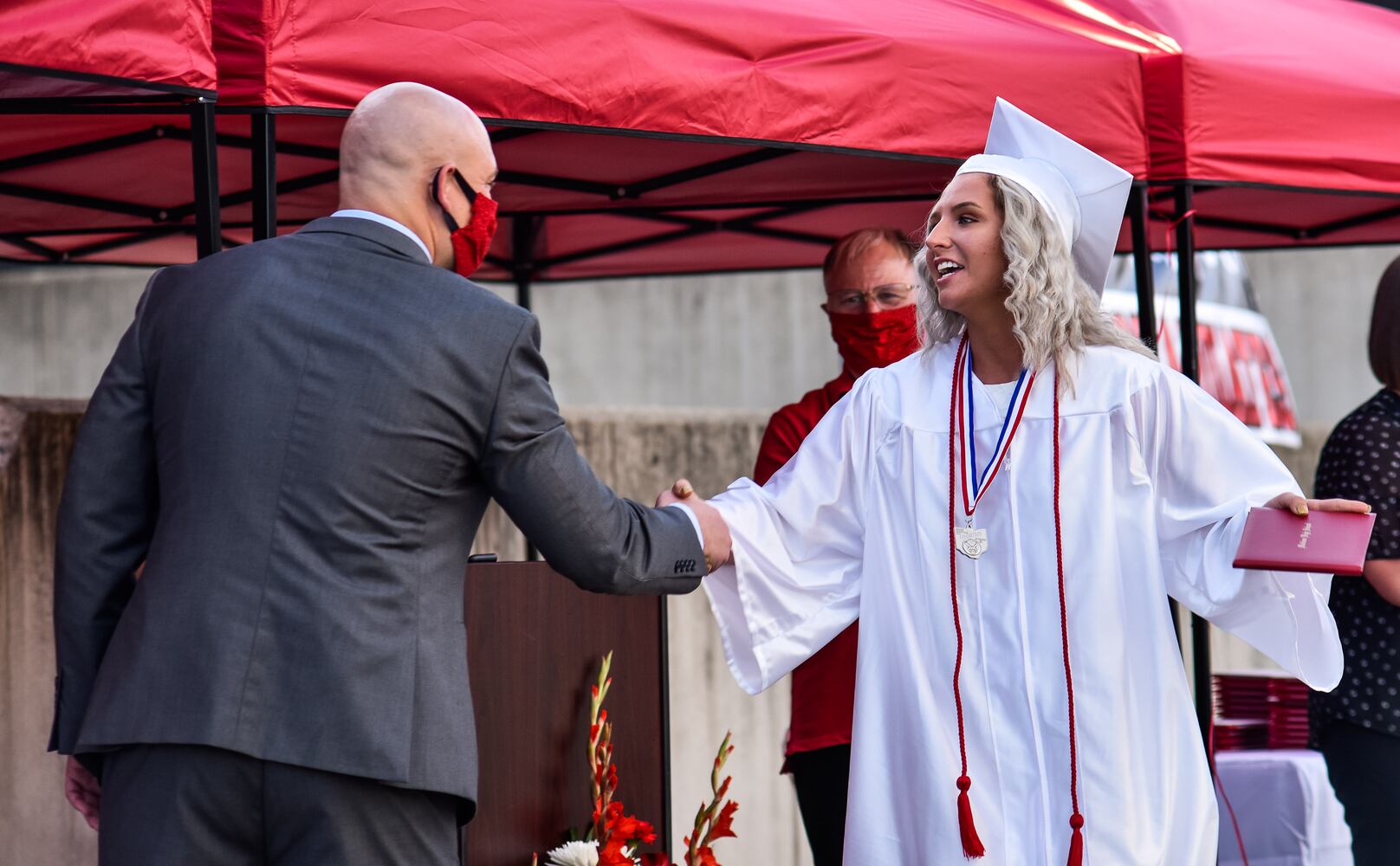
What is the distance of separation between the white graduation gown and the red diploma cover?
11 cm

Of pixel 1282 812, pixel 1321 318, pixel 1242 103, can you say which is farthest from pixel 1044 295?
pixel 1321 318

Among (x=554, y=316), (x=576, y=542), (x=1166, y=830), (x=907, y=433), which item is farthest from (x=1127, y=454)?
(x=554, y=316)

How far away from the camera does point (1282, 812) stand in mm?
5043

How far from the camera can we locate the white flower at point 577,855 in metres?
2.89

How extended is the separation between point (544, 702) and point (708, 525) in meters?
0.47

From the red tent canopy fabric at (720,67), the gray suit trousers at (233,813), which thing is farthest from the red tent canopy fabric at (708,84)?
the gray suit trousers at (233,813)

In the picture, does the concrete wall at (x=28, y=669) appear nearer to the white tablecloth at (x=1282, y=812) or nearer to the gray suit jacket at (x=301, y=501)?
the gray suit jacket at (x=301, y=501)

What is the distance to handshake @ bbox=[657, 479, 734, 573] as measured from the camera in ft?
9.37

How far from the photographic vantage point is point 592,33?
10.2 feet

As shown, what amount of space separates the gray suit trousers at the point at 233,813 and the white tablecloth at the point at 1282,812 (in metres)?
3.66

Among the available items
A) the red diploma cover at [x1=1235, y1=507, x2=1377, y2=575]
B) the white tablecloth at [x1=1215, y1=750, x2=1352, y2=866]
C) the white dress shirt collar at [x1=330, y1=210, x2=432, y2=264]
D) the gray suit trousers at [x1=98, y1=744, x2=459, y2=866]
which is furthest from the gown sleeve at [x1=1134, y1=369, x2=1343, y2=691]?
the white tablecloth at [x1=1215, y1=750, x2=1352, y2=866]

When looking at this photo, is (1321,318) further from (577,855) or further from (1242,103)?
(577,855)

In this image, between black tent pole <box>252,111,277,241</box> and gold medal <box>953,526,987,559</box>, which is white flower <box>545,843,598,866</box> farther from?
black tent pole <box>252,111,277,241</box>

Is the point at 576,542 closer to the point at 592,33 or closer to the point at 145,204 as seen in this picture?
the point at 592,33
